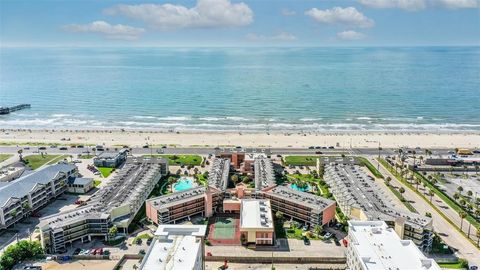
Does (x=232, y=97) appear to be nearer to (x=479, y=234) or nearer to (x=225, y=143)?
(x=225, y=143)

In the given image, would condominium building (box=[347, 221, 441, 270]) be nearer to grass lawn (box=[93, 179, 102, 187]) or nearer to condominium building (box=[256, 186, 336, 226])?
condominium building (box=[256, 186, 336, 226])


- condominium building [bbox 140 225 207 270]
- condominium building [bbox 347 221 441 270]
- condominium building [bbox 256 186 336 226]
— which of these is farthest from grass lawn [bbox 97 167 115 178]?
condominium building [bbox 347 221 441 270]

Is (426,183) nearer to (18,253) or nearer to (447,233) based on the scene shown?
(447,233)

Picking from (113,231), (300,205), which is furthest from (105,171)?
(300,205)

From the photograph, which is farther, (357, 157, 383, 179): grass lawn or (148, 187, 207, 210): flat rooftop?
(357, 157, 383, 179): grass lawn

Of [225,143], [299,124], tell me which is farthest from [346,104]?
[225,143]

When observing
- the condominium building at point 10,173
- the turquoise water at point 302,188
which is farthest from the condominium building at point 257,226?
the condominium building at point 10,173
